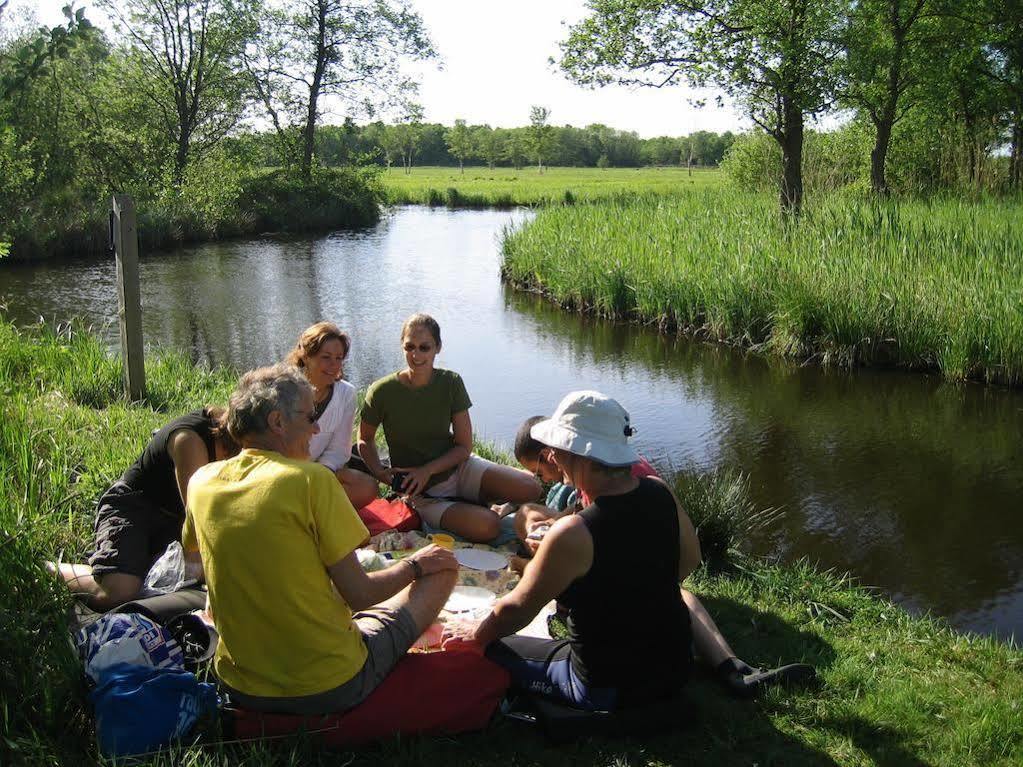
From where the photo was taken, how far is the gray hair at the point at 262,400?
275 cm

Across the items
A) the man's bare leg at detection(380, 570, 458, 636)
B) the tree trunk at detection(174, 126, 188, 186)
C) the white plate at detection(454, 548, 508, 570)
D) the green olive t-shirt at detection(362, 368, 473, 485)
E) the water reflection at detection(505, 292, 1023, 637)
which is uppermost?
the tree trunk at detection(174, 126, 188, 186)

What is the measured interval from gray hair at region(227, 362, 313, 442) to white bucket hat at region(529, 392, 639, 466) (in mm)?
760

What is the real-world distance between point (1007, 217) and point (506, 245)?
884 cm

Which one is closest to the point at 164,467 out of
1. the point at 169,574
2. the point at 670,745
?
the point at 169,574

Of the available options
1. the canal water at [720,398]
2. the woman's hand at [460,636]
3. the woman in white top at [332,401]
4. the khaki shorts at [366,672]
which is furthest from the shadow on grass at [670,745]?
the canal water at [720,398]

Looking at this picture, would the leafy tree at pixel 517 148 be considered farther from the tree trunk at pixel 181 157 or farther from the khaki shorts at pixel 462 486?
the khaki shorts at pixel 462 486

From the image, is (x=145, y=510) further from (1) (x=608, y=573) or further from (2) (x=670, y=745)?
(2) (x=670, y=745)

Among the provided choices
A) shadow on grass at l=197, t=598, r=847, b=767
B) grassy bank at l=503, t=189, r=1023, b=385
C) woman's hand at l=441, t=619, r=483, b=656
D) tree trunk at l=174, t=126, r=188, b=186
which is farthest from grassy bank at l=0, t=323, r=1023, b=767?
tree trunk at l=174, t=126, r=188, b=186

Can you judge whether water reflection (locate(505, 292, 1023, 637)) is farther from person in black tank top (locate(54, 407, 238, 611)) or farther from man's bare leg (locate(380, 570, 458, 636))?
person in black tank top (locate(54, 407, 238, 611))

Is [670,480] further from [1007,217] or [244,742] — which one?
[1007,217]

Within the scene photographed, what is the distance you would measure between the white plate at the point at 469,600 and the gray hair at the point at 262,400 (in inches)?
60.2

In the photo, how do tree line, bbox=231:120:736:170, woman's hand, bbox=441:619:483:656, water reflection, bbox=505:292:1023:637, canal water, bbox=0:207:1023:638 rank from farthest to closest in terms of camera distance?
tree line, bbox=231:120:736:170 < canal water, bbox=0:207:1023:638 < water reflection, bbox=505:292:1023:637 < woman's hand, bbox=441:619:483:656

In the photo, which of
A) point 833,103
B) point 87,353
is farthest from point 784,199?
point 87,353

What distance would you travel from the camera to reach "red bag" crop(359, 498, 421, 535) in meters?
4.98
